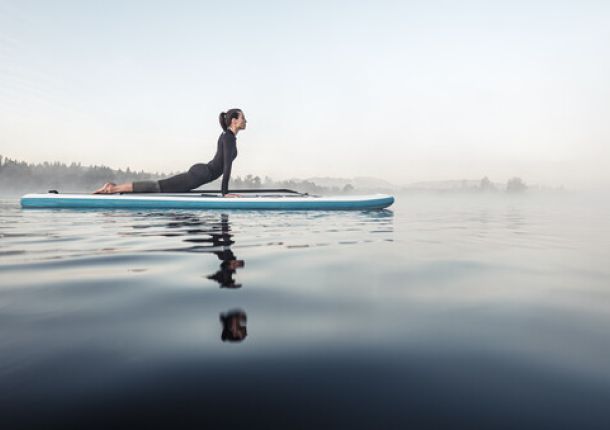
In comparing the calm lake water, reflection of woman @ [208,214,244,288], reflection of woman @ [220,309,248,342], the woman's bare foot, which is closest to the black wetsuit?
the woman's bare foot

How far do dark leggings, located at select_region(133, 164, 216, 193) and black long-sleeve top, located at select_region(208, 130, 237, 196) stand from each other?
1.27 feet

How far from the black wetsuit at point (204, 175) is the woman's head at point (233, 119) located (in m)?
0.19

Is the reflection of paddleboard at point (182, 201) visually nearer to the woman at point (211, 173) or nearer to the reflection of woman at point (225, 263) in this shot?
the woman at point (211, 173)

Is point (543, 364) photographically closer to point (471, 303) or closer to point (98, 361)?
point (471, 303)

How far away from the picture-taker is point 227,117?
31.4 ft

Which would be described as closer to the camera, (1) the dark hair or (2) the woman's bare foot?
(1) the dark hair

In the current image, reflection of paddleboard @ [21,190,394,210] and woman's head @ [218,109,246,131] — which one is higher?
woman's head @ [218,109,246,131]

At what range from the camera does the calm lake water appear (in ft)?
3.32

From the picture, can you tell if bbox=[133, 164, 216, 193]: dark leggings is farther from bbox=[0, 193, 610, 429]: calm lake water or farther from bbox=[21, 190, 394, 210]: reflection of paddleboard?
bbox=[0, 193, 610, 429]: calm lake water

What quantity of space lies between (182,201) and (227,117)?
2.43 meters

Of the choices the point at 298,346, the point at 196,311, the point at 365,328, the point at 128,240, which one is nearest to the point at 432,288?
the point at 365,328

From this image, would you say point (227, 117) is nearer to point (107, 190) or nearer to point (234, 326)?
point (107, 190)

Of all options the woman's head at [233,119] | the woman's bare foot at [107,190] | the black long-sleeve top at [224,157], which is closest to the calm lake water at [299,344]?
the black long-sleeve top at [224,157]

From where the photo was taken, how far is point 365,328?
168 cm
